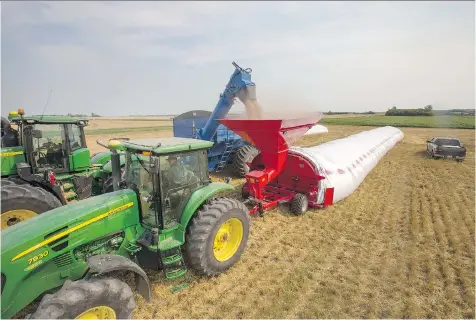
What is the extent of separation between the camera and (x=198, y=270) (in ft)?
13.4

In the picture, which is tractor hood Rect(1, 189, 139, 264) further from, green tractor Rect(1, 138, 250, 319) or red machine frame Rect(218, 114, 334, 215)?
red machine frame Rect(218, 114, 334, 215)

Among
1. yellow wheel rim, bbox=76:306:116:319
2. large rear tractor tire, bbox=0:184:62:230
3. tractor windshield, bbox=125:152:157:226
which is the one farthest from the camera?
large rear tractor tire, bbox=0:184:62:230

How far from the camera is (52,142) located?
661cm

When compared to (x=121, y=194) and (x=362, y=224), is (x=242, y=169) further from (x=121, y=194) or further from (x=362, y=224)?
(x=121, y=194)

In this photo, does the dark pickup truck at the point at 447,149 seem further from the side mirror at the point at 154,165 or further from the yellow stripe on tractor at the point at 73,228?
the yellow stripe on tractor at the point at 73,228

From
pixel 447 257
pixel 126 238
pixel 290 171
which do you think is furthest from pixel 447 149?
pixel 126 238

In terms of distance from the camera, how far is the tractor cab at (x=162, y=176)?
3754mm

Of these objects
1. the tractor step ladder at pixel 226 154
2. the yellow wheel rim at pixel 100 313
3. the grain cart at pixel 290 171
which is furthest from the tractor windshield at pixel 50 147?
the tractor step ladder at pixel 226 154

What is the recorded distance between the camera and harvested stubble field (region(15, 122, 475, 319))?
3742 millimetres

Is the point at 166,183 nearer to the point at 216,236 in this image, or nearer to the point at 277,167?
the point at 216,236

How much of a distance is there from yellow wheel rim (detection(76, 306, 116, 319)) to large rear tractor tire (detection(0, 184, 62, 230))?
125 inches

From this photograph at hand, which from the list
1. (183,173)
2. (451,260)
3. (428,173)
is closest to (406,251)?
Answer: (451,260)

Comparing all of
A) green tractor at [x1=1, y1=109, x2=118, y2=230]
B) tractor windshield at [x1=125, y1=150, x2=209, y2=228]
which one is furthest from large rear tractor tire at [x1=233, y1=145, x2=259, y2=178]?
tractor windshield at [x1=125, y1=150, x2=209, y2=228]

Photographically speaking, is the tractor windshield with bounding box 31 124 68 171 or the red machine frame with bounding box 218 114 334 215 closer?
the tractor windshield with bounding box 31 124 68 171
